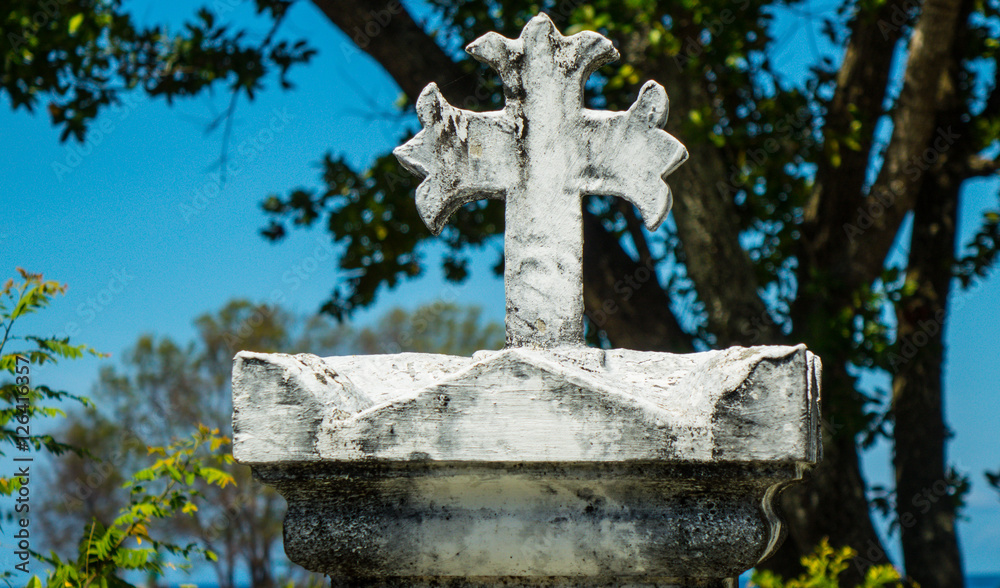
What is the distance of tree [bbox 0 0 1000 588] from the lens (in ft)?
16.4

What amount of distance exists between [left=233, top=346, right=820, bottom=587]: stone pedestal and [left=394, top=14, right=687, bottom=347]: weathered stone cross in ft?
0.99

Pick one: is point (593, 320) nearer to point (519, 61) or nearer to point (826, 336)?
point (826, 336)

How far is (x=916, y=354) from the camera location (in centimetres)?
573

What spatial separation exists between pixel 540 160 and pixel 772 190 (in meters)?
4.43

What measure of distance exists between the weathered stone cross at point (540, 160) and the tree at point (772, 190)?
272 centimetres

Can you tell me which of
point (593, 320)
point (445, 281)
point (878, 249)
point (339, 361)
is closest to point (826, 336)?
point (878, 249)

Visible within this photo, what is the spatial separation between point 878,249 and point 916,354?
0.80 m

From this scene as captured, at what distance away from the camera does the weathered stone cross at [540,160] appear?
1823mm
